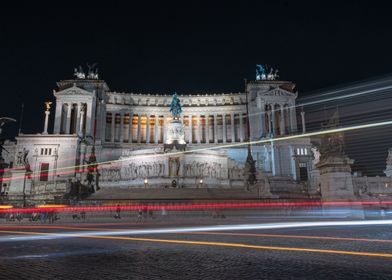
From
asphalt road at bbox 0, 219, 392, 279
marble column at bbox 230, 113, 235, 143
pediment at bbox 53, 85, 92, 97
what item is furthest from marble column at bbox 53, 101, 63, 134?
asphalt road at bbox 0, 219, 392, 279

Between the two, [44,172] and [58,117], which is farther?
[58,117]

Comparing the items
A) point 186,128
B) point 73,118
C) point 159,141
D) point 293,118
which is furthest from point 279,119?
point 73,118

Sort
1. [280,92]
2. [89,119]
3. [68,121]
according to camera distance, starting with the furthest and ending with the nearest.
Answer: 1. [280,92]
2. [68,121]
3. [89,119]

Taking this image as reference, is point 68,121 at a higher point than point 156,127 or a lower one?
lower

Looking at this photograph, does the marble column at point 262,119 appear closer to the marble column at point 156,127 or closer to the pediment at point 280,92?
the pediment at point 280,92

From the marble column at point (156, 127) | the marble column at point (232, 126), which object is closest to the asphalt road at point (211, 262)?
the marble column at point (232, 126)

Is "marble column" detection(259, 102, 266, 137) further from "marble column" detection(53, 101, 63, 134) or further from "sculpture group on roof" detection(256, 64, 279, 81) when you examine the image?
"marble column" detection(53, 101, 63, 134)

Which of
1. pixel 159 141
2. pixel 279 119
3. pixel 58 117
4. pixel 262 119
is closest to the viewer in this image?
pixel 58 117

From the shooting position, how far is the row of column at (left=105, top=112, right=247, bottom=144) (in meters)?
88.2

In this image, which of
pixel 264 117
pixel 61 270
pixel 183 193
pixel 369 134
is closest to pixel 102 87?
pixel 264 117

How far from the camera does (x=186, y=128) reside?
91.0 m

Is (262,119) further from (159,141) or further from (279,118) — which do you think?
(159,141)

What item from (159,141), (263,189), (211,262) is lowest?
(211,262)

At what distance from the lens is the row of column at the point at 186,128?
3474 inches
